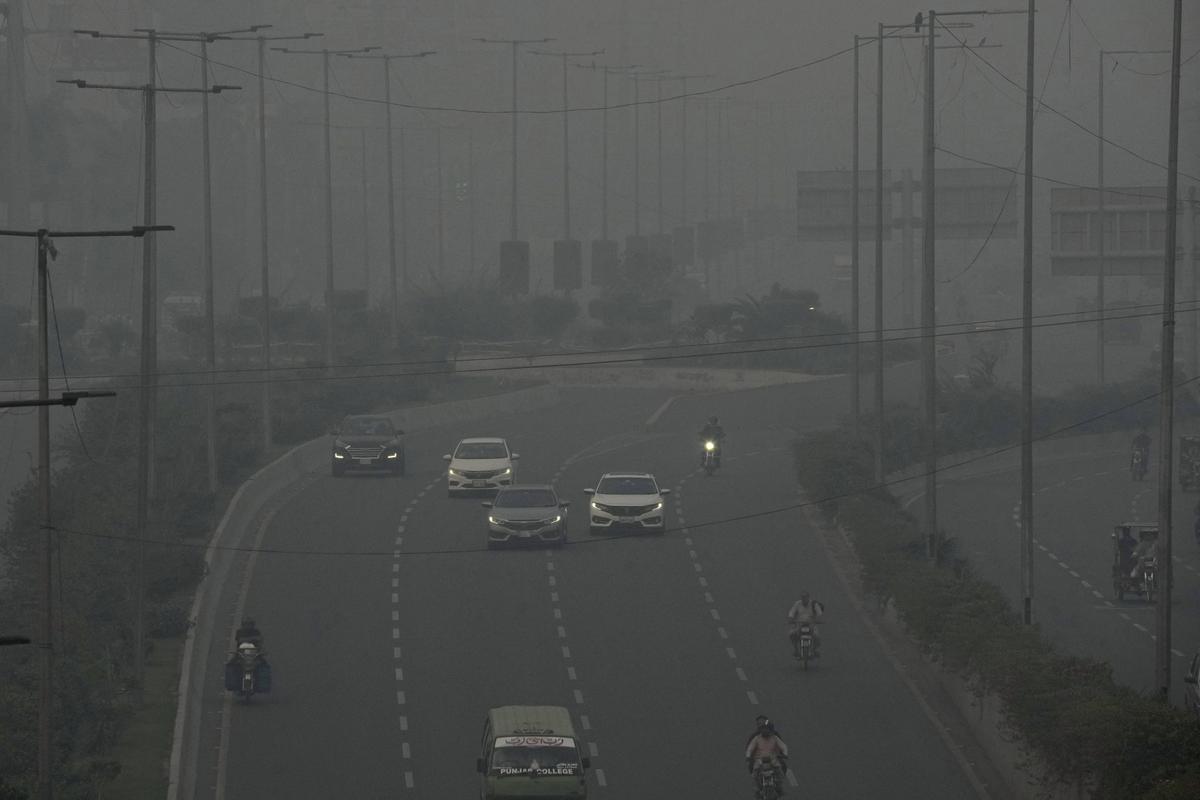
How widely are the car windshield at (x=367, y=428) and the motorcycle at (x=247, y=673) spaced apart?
22.8 metres

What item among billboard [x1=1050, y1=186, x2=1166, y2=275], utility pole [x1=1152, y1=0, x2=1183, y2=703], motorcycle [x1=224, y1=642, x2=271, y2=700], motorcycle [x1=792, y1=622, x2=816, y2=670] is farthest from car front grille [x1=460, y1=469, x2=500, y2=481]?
utility pole [x1=1152, y1=0, x2=1183, y2=703]

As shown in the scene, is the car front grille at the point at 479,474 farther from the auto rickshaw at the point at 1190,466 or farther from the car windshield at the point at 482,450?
the auto rickshaw at the point at 1190,466

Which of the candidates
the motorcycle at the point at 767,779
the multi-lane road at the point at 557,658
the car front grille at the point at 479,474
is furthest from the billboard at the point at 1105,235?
the motorcycle at the point at 767,779

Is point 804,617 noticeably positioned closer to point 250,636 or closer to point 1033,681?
point 1033,681

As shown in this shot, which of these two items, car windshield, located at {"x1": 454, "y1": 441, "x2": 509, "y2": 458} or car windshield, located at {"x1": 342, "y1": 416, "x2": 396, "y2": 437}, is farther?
car windshield, located at {"x1": 342, "y1": 416, "x2": 396, "y2": 437}

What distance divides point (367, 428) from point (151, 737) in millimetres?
25297

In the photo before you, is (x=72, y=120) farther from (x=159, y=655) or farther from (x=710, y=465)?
(x=159, y=655)

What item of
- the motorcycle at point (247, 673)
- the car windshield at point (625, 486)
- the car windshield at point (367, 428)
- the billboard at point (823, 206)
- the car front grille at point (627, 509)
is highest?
the billboard at point (823, 206)

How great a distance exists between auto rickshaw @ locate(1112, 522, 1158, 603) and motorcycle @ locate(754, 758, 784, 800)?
1583 cm

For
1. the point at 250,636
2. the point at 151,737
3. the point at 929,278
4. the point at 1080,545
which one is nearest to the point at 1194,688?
the point at 250,636

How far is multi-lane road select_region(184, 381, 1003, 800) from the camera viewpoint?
2652cm

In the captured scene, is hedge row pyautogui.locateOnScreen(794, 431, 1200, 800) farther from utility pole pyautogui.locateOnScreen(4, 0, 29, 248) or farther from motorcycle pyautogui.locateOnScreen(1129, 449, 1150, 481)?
utility pole pyautogui.locateOnScreen(4, 0, 29, 248)

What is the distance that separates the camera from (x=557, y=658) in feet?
107

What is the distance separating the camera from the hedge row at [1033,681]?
68.7ft
